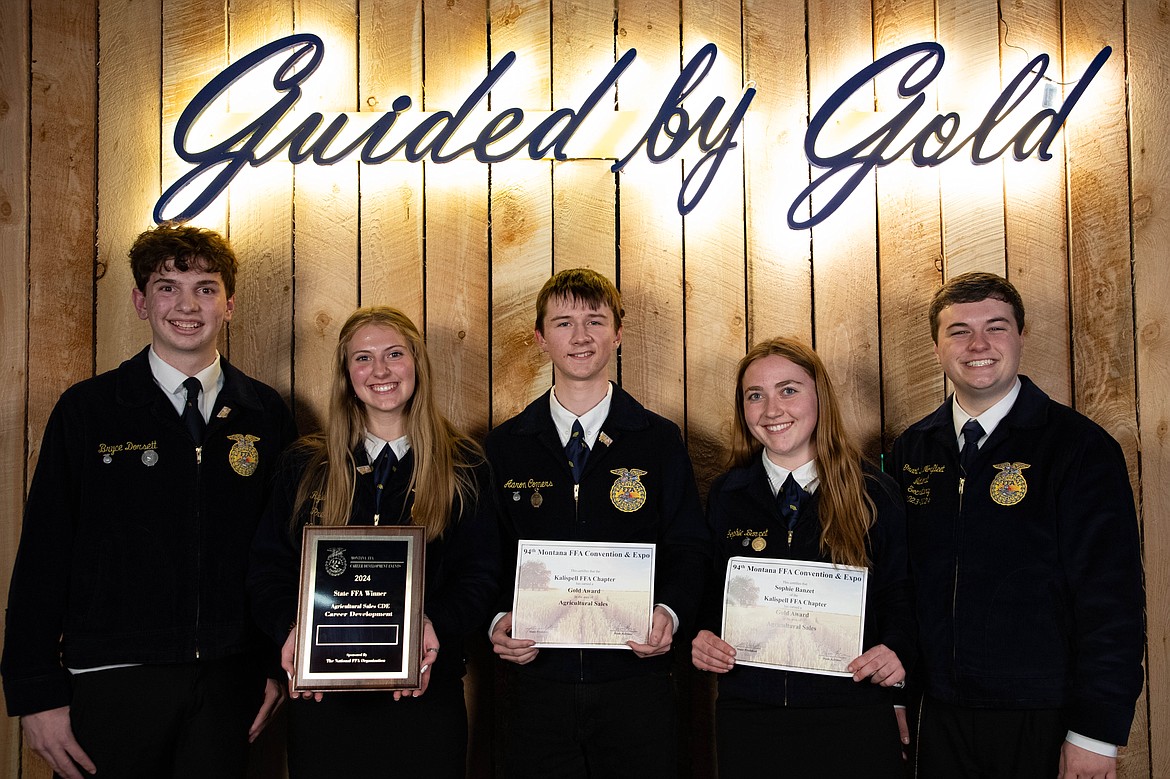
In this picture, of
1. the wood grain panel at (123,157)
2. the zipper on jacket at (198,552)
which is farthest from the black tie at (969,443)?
the wood grain panel at (123,157)

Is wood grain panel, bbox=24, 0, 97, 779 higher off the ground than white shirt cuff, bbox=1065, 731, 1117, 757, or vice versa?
wood grain panel, bbox=24, 0, 97, 779

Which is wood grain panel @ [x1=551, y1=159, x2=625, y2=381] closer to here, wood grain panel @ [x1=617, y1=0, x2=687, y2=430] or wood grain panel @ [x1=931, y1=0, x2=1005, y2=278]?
wood grain panel @ [x1=617, y1=0, x2=687, y2=430]

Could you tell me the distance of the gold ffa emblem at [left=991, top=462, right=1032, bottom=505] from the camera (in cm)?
244

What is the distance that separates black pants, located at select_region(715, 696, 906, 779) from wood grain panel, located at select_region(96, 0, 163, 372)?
227 cm

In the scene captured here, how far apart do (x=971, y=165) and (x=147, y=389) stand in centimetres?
271

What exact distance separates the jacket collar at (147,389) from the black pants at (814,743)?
5.28ft

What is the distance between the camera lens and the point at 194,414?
2605 mm

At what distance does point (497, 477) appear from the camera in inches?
105

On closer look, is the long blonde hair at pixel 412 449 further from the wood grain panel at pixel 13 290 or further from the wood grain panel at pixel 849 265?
the wood grain panel at pixel 849 265

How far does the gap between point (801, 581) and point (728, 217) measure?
1.37m

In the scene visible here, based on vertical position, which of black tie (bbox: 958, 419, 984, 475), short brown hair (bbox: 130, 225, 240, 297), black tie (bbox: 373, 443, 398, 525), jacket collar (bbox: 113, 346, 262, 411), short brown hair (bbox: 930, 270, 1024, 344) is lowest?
black tie (bbox: 373, 443, 398, 525)

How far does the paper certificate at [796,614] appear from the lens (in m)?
2.27

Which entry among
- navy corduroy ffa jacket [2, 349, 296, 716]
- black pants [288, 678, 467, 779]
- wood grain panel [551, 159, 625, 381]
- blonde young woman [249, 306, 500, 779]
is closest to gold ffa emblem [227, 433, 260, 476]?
navy corduroy ffa jacket [2, 349, 296, 716]

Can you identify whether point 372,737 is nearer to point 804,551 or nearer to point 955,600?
point 804,551
